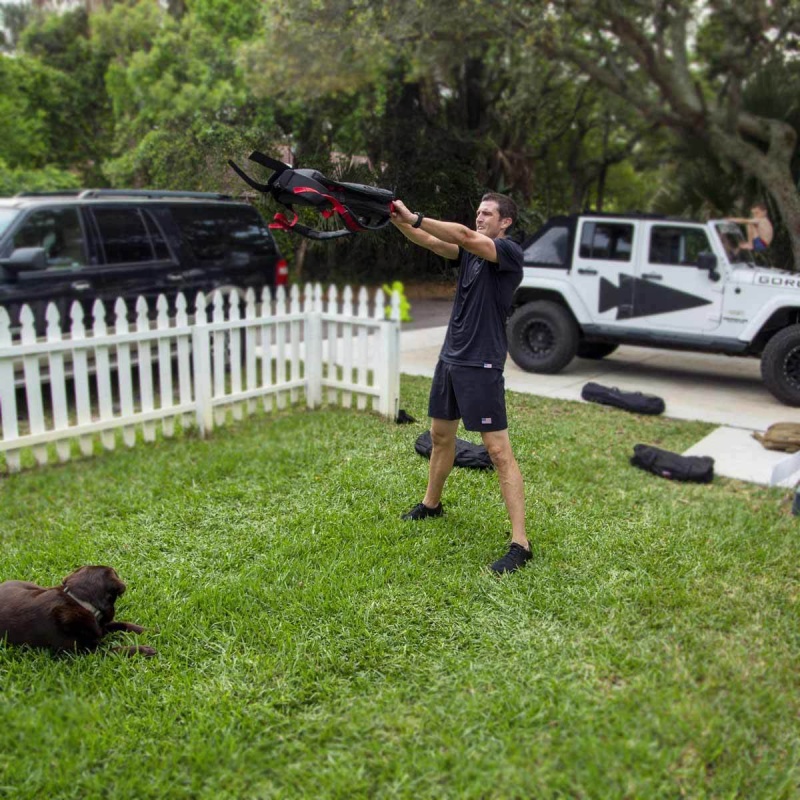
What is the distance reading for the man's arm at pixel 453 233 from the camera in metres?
3.16

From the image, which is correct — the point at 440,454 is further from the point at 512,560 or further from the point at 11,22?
the point at 11,22

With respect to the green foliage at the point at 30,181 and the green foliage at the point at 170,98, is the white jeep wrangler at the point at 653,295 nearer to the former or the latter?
the green foliage at the point at 170,98

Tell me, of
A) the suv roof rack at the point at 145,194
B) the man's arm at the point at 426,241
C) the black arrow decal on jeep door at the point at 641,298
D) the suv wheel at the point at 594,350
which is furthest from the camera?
the suv wheel at the point at 594,350

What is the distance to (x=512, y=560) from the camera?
12.2 ft

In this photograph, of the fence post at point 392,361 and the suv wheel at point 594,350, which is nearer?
the fence post at point 392,361

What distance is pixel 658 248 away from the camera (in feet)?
27.4

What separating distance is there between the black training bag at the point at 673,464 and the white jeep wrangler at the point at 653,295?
8.98ft

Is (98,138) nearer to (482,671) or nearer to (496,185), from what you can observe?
(496,185)

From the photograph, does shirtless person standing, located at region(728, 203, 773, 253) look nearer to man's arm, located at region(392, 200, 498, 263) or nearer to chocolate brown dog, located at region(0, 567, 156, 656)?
man's arm, located at region(392, 200, 498, 263)

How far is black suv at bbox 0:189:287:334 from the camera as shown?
6.59 m

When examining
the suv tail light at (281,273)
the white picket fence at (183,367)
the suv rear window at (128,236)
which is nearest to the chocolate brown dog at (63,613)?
the white picket fence at (183,367)

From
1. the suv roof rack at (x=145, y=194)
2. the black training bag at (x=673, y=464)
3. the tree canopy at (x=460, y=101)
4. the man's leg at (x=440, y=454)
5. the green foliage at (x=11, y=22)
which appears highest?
the green foliage at (x=11, y=22)

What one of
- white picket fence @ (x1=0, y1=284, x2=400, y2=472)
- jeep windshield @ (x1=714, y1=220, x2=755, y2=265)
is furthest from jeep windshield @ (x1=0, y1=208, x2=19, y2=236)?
jeep windshield @ (x1=714, y1=220, x2=755, y2=265)

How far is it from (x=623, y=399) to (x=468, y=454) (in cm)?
277
